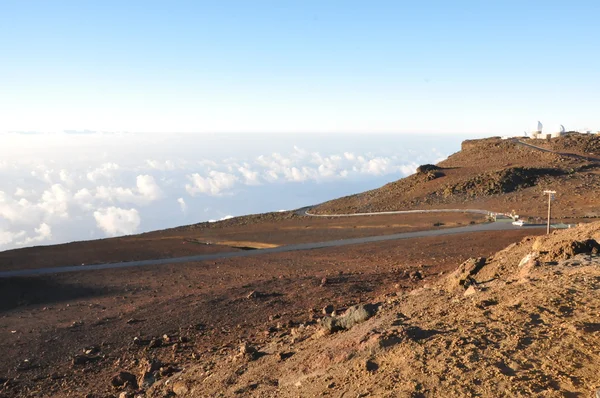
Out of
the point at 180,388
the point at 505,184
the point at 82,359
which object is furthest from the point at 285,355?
the point at 505,184

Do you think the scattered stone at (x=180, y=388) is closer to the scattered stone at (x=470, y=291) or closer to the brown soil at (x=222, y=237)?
the scattered stone at (x=470, y=291)

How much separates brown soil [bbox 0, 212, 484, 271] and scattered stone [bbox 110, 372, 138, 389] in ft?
67.5

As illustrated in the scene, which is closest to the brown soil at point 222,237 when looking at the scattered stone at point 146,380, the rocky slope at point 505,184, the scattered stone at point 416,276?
the rocky slope at point 505,184

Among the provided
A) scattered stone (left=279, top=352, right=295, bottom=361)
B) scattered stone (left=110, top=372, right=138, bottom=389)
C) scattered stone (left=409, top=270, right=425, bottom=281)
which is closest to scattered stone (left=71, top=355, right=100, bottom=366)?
scattered stone (left=110, top=372, right=138, bottom=389)

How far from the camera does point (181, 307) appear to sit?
55.2 ft

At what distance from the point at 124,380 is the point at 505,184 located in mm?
46031

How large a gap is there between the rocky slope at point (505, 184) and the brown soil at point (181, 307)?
18.5 meters

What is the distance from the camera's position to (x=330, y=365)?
25.8 feet

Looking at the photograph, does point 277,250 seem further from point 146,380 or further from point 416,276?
point 146,380

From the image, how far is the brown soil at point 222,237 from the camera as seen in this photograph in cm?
3192

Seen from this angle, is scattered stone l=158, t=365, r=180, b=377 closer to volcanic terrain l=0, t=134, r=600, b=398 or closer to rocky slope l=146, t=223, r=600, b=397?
volcanic terrain l=0, t=134, r=600, b=398

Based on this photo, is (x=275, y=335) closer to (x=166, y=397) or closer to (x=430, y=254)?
(x=166, y=397)

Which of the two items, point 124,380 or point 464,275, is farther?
point 464,275

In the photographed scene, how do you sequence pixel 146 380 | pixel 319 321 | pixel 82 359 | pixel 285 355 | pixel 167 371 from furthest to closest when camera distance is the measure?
pixel 82 359 < pixel 319 321 < pixel 167 371 < pixel 146 380 < pixel 285 355
